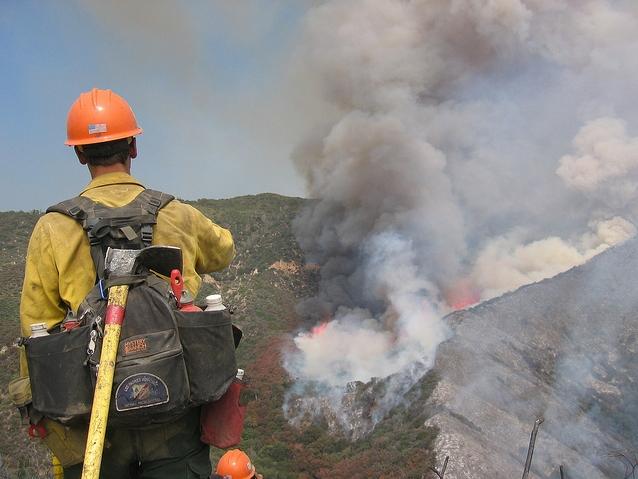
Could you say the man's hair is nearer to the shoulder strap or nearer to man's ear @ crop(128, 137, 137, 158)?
man's ear @ crop(128, 137, 137, 158)

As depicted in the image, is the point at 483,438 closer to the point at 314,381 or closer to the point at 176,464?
the point at 314,381

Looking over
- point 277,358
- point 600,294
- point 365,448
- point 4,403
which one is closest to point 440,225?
point 600,294

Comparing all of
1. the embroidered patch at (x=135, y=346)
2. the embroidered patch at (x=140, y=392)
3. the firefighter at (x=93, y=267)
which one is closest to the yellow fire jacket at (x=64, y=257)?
the firefighter at (x=93, y=267)

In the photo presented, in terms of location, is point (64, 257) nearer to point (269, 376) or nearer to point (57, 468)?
point (57, 468)

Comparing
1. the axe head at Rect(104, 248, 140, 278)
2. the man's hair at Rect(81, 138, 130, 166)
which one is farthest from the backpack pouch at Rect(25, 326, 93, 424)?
the man's hair at Rect(81, 138, 130, 166)

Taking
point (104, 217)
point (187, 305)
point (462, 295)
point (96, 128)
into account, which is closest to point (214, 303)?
point (187, 305)

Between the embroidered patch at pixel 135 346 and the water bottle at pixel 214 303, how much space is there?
0.40 metres

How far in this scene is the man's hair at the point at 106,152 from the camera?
311 centimetres

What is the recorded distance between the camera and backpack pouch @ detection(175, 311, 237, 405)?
2.66m

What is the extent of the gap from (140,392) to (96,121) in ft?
4.96

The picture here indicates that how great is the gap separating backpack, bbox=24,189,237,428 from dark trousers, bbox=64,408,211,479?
0.22m

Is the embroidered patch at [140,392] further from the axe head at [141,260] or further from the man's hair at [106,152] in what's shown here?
the man's hair at [106,152]

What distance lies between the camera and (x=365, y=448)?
31.3 metres

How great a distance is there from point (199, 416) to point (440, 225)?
5238cm
